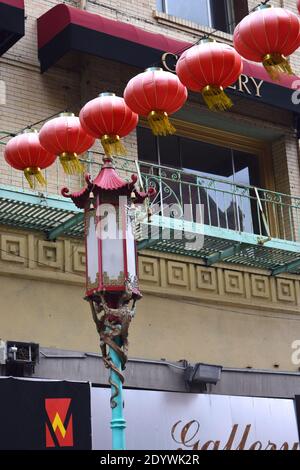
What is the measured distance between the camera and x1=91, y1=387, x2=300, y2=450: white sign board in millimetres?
13406

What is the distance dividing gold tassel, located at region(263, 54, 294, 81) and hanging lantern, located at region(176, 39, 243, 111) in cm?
54

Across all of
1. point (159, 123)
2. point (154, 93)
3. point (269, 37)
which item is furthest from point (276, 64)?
point (159, 123)

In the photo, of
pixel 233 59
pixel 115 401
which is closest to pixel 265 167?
pixel 233 59

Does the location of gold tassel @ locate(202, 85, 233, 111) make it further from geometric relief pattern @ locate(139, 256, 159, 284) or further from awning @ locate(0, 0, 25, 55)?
geometric relief pattern @ locate(139, 256, 159, 284)

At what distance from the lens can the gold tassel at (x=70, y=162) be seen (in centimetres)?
1270

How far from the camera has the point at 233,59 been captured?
11.6 m

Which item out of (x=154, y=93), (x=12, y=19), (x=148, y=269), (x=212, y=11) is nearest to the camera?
(x=154, y=93)

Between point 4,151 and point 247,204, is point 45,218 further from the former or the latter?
point 247,204

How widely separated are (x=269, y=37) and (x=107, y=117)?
2.34 m

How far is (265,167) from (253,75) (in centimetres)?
212

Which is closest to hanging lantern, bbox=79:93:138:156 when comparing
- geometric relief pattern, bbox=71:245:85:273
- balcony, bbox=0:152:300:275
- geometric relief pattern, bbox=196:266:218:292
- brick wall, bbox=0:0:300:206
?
balcony, bbox=0:152:300:275

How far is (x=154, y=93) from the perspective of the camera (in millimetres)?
11867

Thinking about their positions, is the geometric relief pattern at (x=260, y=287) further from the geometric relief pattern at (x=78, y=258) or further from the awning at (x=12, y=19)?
the awning at (x=12, y=19)

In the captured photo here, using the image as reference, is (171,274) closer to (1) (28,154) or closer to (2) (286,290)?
(2) (286,290)
